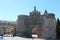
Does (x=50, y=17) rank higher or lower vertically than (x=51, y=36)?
higher

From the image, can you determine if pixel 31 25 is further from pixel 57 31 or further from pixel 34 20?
pixel 57 31

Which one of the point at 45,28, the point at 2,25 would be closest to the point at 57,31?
the point at 45,28

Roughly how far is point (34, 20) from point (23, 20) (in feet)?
A: 9.41

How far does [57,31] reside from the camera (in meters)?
33.2

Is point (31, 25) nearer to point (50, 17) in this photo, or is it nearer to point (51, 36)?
point (50, 17)

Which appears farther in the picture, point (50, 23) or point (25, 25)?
point (25, 25)

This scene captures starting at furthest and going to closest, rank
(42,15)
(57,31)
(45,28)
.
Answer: (42,15)
(45,28)
(57,31)

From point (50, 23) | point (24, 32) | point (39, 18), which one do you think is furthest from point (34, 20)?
point (50, 23)

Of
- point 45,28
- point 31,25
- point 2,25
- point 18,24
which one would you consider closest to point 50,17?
point 45,28

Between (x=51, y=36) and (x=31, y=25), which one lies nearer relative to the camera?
(x=51, y=36)

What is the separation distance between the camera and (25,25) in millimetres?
42000

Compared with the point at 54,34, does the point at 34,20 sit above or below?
above

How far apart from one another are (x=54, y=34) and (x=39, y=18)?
8709 mm

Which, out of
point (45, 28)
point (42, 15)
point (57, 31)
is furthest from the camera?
point (42, 15)
